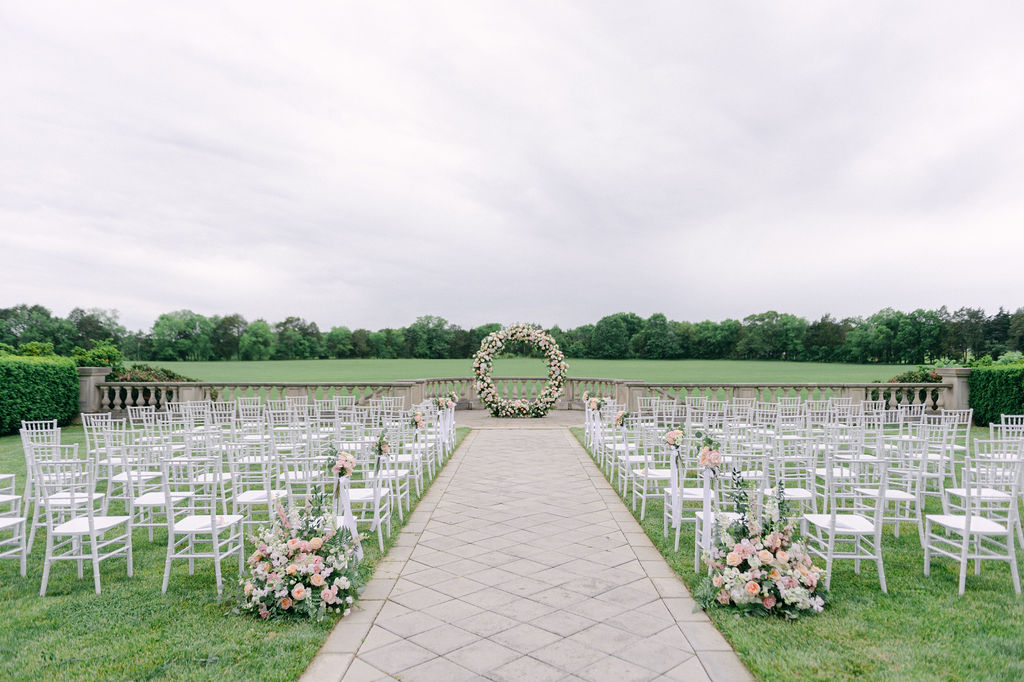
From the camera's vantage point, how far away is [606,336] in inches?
2206

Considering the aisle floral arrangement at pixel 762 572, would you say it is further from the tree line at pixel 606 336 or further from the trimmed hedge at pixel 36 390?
the tree line at pixel 606 336

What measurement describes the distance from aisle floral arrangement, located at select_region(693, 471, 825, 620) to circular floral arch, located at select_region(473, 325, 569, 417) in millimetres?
13579

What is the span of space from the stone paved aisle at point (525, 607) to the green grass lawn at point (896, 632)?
0.26 metres

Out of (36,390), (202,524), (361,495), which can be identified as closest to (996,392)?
(361,495)

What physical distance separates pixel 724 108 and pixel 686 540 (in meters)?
11.4

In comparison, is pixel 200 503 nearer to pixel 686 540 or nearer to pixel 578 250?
pixel 686 540

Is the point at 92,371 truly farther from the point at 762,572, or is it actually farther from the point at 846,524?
the point at 846,524

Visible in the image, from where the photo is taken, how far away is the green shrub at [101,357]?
17.1 m

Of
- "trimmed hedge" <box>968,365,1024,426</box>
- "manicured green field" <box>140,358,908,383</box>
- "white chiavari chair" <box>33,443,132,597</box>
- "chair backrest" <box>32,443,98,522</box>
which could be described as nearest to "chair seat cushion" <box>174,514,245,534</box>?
"white chiavari chair" <box>33,443,132,597</box>

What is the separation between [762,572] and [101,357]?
20550 millimetres

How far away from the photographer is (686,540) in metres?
5.74

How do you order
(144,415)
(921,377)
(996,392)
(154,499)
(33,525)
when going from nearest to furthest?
(33,525) → (154,499) → (144,415) → (996,392) → (921,377)

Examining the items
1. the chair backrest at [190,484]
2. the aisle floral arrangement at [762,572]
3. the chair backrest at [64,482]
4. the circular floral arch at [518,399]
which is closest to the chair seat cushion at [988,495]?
the aisle floral arrangement at [762,572]

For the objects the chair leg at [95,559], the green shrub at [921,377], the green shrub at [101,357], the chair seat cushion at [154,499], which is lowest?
the chair leg at [95,559]
